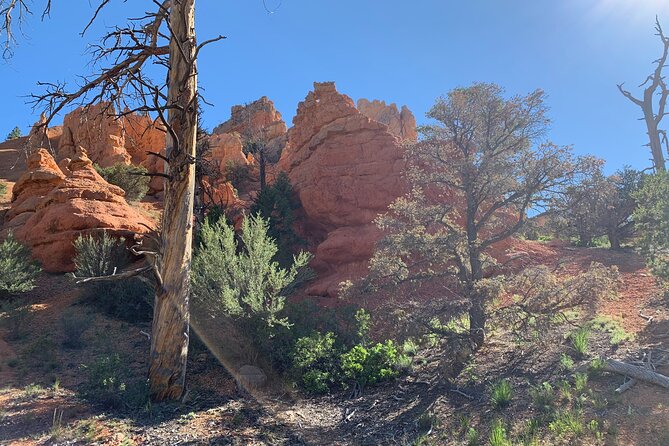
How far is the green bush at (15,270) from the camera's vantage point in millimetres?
13141

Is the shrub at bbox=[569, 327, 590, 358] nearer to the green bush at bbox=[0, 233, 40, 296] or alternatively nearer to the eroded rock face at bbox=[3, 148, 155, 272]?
the eroded rock face at bbox=[3, 148, 155, 272]

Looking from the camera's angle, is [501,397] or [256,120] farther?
[256,120]

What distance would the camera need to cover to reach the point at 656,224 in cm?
1003

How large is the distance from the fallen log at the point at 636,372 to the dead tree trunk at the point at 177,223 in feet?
22.6

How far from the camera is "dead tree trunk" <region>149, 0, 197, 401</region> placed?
281 inches

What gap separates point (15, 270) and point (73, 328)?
436cm

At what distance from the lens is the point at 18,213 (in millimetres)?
A: 20766

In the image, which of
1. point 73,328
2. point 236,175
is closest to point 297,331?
point 73,328

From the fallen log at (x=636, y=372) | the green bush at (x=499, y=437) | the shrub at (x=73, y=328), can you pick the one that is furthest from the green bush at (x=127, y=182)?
the fallen log at (x=636, y=372)

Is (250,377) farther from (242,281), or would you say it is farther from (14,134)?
(14,134)

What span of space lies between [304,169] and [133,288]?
10.5m

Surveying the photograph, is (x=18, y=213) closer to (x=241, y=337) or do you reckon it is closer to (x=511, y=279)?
(x=241, y=337)

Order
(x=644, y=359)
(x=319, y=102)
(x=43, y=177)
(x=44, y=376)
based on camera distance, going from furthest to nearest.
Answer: (x=319, y=102), (x=43, y=177), (x=44, y=376), (x=644, y=359)

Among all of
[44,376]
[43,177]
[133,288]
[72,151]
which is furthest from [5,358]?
[72,151]
